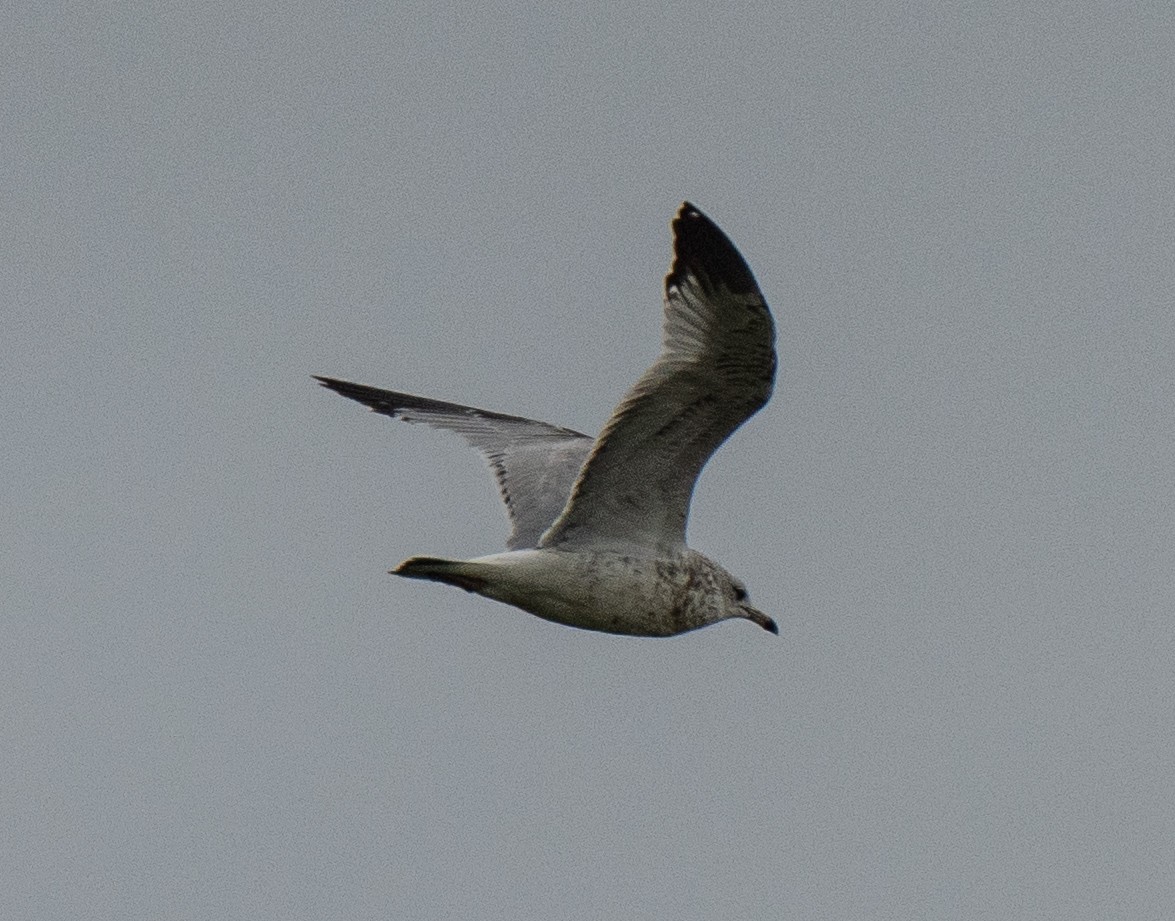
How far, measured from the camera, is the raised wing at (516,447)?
11602mm

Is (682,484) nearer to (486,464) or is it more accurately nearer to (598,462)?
(598,462)

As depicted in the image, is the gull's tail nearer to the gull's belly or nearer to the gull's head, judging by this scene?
the gull's belly

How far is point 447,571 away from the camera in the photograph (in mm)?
10102

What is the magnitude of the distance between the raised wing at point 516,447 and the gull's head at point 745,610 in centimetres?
102

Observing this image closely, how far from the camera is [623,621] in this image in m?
10.7

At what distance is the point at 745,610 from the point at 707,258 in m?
2.68

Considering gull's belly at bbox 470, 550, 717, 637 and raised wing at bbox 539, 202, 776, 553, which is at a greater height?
raised wing at bbox 539, 202, 776, 553

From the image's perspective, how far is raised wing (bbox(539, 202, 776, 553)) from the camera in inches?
374

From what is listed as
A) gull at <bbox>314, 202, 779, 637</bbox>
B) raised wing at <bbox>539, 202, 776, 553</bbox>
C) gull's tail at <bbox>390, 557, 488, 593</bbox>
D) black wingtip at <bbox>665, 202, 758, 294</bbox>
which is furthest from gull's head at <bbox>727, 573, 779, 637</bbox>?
black wingtip at <bbox>665, 202, 758, 294</bbox>

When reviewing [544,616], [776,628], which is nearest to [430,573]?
[544,616]

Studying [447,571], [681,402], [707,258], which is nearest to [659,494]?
[681,402]

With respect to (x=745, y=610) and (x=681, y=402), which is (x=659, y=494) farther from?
(x=745, y=610)

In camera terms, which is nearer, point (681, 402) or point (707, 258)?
point (707, 258)


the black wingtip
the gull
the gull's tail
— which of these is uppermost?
the black wingtip
